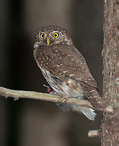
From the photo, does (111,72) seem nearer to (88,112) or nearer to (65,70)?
(65,70)

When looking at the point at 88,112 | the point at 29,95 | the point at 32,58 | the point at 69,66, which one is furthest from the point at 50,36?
the point at 32,58

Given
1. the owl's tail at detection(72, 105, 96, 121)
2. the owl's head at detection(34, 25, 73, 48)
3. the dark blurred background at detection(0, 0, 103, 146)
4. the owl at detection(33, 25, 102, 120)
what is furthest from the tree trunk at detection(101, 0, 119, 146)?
the dark blurred background at detection(0, 0, 103, 146)

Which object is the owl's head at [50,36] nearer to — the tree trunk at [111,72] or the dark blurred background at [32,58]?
the tree trunk at [111,72]

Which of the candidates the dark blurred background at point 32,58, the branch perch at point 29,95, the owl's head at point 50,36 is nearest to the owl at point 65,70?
the owl's head at point 50,36

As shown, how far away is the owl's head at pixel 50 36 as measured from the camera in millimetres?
3947

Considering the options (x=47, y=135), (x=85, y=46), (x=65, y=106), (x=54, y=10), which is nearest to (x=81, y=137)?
(x=47, y=135)

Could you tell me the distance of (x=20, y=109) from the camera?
7473mm

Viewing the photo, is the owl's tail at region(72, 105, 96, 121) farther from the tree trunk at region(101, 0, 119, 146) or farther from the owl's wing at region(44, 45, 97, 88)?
the tree trunk at region(101, 0, 119, 146)

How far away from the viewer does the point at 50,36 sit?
3955mm

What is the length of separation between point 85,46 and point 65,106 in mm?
3542

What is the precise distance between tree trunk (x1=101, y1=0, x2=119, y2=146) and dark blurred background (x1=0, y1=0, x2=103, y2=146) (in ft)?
8.99

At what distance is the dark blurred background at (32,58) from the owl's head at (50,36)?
1827 millimetres

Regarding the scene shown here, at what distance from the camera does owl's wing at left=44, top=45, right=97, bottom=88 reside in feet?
11.2

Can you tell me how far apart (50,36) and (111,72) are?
1.06 meters
